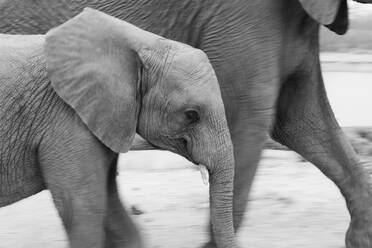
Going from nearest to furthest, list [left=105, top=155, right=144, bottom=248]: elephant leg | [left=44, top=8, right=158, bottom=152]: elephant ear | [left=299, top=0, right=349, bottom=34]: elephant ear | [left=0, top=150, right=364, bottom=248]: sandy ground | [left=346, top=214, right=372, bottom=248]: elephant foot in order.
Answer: [left=44, top=8, right=158, bottom=152]: elephant ear → [left=105, top=155, right=144, bottom=248]: elephant leg → [left=299, top=0, right=349, bottom=34]: elephant ear → [left=346, top=214, right=372, bottom=248]: elephant foot → [left=0, top=150, right=364, bottom=248]: sandy ground

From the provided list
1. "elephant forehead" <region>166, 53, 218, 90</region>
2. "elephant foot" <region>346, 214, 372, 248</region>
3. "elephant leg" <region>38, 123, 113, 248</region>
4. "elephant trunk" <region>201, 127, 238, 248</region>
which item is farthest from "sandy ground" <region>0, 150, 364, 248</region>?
"elephant forehead" <region>166, 53, 218, 90</region>

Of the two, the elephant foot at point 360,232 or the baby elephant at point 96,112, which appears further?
the elephant foot at point 360,232

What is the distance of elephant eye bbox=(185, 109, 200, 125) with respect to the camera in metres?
5.28

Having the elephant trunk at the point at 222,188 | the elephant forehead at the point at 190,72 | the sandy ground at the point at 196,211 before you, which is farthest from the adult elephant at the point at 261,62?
the elephant forehead at the point at 190,72

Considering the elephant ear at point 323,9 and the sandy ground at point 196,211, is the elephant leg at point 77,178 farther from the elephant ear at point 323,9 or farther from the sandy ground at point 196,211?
the elephant ear at point 323,9

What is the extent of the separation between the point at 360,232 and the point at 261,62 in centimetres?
95

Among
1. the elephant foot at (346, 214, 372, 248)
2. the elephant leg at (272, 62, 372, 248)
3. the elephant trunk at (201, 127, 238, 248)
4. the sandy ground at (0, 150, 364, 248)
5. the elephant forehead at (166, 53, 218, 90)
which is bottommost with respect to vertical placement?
the sandy ground at (0, 150, 364, 248)

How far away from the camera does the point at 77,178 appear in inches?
207

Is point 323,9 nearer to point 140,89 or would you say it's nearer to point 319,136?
point 319,136

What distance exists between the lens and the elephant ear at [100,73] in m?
5.26

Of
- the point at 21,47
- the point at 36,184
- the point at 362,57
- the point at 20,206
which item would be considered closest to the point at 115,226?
the point at 36,184

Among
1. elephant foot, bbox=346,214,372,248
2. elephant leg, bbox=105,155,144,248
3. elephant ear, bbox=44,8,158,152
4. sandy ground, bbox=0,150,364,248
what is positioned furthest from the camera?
sandy ground, bbox=0,150,364,248

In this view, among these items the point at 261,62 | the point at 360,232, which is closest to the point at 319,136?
the point at 360,232

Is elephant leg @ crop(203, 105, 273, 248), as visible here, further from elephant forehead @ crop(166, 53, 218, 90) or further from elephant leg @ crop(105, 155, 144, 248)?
elephant forehead @ crop(166, 53, 218, 90)
